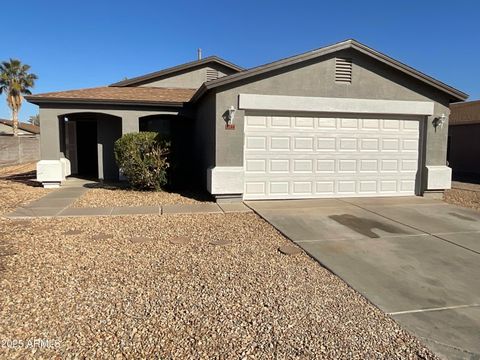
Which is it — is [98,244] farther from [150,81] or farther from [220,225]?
[150,81]

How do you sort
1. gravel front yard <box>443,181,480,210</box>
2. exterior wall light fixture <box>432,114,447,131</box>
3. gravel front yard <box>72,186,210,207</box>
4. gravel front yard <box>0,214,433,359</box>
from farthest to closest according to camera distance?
exterior wall light fixture <box>432,114,447,131</box> → gravel front yard <box>443,181,480,210</box> → gravel front yard <box>72,186,210,207</box> → gravel front yard <box>0,214,433,359</box>

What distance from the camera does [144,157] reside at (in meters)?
11.1

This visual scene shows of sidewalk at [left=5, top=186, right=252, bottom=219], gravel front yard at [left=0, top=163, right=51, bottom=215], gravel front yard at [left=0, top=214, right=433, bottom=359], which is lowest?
gravel front yard at [left=0, top=214, right=433, bottom=359]

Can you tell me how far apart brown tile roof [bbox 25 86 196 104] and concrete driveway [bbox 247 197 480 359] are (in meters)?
5.93

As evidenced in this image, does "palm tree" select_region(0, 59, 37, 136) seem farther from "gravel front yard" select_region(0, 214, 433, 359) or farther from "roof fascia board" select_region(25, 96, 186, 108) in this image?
"gravel front yard" select_region(0, 214, 433, 359)

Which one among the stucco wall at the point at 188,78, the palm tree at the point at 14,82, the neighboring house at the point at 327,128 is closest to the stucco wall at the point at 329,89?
the neighboring house at the point at 327,128

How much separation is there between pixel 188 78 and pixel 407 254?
14.1 metres

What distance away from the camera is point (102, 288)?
14.4 ft

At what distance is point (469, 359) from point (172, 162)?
9609 mm

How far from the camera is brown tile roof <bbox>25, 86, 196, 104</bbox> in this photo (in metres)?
12.7

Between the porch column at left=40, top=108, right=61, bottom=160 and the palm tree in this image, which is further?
the palm tree

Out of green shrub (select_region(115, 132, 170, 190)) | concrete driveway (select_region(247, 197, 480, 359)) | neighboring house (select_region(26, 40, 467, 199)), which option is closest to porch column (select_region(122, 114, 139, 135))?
green shrub (select_region(115, 132, 170, 190))

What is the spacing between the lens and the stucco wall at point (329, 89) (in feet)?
32.8

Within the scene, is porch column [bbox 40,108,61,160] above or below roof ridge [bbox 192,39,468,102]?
below
